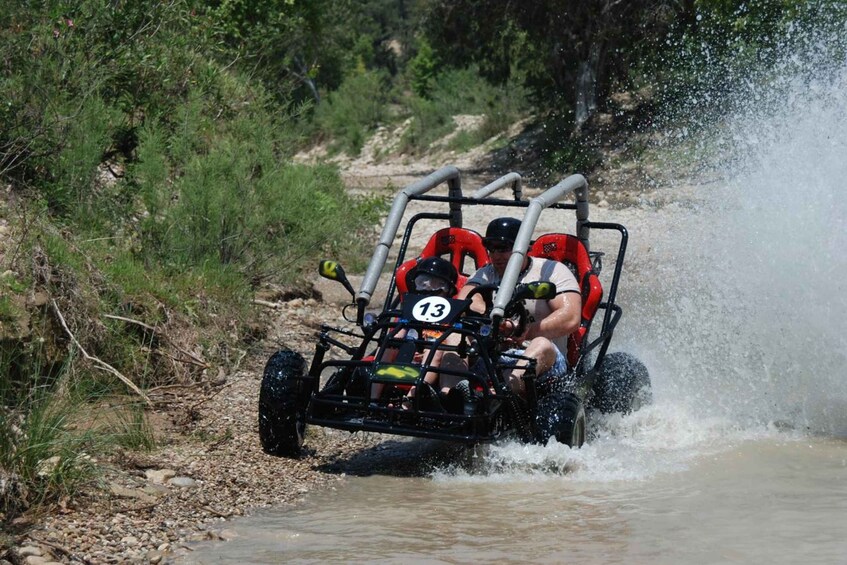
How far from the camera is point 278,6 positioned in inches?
728

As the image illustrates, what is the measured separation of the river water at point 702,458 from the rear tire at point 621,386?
116 mm

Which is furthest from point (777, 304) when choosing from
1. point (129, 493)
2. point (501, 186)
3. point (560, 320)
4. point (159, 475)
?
point (129, 493)

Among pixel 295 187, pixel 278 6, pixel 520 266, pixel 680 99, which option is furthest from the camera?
pixel 680 99

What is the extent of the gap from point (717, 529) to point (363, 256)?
9350mm

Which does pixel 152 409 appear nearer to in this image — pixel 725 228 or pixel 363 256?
pixel 725 228

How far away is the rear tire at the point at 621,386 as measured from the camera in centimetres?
845

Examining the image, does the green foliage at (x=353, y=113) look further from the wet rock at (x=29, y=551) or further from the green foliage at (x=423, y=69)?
the wet rock at (x=29, y=551)

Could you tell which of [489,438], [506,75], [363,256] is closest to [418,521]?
[489,438]

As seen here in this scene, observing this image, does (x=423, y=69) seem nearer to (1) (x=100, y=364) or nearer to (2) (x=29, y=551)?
(1) (x=100, y=364)

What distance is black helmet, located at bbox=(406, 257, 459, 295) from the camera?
299 inches

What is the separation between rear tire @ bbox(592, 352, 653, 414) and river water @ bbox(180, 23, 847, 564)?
4.6 inches

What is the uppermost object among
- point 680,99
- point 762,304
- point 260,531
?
point 680,99

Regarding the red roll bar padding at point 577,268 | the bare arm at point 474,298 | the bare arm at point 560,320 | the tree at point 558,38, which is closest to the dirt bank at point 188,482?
the bare arm at point 474,298

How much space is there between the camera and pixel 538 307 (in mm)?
7906
